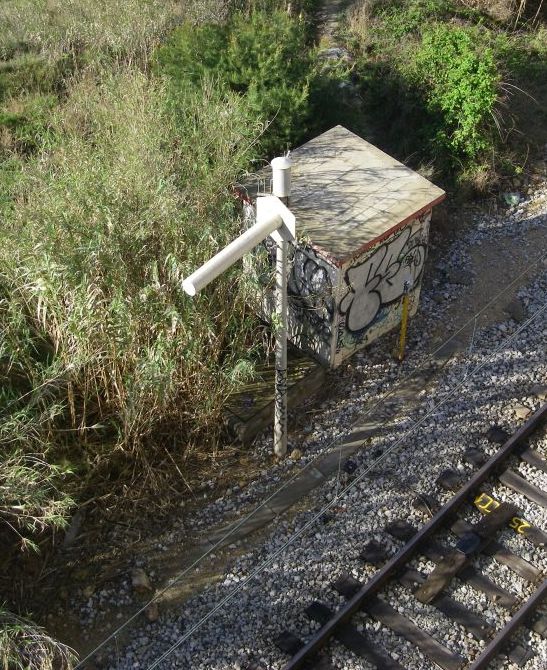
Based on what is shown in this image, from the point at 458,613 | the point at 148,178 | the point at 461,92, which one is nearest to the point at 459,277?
the point at 461,92

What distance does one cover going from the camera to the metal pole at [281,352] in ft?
23.6

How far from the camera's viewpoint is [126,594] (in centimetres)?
732

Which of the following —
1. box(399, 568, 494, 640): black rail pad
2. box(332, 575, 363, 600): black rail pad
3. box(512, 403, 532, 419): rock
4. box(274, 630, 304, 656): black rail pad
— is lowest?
box(274, 630, 304, 656): black rail pad

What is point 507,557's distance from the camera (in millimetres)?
7473

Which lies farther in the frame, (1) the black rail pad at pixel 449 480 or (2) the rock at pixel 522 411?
(2) the rock at pixel 522 411

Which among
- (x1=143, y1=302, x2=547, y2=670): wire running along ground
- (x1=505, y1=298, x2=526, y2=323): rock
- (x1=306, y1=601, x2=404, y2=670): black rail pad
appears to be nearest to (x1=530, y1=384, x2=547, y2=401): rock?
(x1=143, y1=302, x2=547, y2=670): wire running along ground

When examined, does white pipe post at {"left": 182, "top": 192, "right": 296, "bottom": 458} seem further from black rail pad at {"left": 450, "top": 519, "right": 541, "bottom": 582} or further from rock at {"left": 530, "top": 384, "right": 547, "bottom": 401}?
rock at {"left": 530, "top": 384, "right": 547, "bottom": 401}

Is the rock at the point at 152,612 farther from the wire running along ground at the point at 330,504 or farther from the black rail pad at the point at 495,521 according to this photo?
the black rail pad at the point at 495,521

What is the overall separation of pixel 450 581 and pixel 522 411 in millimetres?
2417

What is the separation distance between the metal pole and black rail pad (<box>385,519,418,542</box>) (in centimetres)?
147

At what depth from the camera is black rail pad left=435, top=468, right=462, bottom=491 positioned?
8.07 metres

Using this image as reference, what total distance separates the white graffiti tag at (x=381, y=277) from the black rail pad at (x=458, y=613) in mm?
3050

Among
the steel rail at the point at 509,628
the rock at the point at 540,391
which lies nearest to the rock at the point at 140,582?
the steel rail at the point at 509,628

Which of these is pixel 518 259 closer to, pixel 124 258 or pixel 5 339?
pixel 124 258
